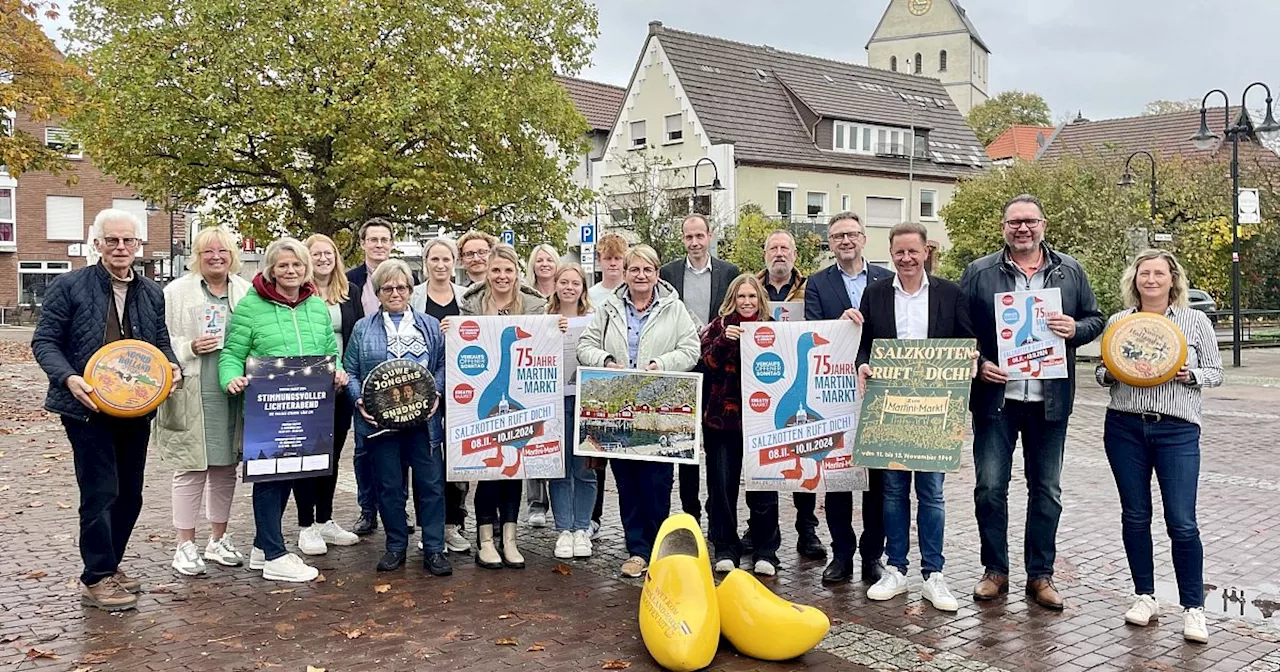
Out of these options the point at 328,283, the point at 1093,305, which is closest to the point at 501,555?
the point at 328,283

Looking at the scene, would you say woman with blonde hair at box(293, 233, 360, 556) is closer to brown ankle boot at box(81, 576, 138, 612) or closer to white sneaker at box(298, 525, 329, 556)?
white sneaker at box(298, 525, 329, 556)

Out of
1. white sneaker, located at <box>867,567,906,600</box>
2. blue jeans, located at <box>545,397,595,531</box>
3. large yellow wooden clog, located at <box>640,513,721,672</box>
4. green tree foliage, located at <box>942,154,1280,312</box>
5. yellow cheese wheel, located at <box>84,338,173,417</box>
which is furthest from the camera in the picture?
green tree foliage, located at <box>942,154,1280,312</box>

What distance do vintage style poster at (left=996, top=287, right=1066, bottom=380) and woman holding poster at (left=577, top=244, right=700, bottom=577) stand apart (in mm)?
1855

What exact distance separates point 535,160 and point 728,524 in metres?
19.1

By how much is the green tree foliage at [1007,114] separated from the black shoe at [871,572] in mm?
82316

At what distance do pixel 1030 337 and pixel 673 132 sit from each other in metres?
39.1

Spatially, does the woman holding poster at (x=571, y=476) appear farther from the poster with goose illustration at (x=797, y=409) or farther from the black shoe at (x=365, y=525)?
the black shoe at (x=365, y=525)

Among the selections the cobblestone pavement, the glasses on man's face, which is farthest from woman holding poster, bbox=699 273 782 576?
the glasses on man's face

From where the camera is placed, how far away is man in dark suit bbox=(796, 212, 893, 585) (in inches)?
264

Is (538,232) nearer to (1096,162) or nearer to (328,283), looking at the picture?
(328,283)

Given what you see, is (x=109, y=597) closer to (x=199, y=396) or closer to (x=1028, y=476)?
(x=199, y=396)

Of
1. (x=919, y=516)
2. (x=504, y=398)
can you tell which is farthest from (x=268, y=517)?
(x=919, y=516)

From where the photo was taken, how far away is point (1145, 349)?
5617 mm

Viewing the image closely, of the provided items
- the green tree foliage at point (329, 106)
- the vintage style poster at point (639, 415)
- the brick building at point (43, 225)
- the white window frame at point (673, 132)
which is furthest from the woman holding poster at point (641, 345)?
the brick building at point (43, 225)
